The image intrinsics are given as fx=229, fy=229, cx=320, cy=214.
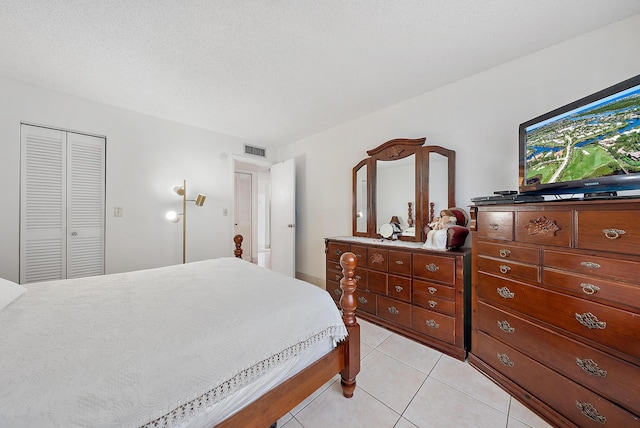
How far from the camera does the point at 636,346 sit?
3.22 ft

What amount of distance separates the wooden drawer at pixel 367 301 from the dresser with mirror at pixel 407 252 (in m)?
0.01

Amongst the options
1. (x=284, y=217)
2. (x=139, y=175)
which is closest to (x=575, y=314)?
(x=284, y=217)

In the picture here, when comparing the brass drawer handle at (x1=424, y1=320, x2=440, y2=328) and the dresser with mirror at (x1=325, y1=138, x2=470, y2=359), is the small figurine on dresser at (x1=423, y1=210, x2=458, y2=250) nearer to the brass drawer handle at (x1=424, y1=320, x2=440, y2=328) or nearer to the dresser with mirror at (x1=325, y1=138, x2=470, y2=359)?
the dresser with mirror at (x1=325, y1=138, x2=470, y2=359)

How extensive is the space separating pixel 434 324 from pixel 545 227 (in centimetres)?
113

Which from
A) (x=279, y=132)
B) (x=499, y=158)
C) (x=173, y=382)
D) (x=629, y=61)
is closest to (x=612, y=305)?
(x=499, y=158)

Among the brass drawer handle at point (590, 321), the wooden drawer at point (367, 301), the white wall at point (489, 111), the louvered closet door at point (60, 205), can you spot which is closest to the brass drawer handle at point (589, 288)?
the brass drawer handle at point (590, 321)

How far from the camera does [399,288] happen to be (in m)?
2.18

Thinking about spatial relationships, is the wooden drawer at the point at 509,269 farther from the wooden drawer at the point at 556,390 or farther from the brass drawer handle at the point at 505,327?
the wooden drawer at the point at 556,390

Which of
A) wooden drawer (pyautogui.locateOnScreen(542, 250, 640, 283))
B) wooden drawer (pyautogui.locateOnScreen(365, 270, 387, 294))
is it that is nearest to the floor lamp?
wooden drawer (pyautogui.locateOnScreen(365, 270, 387, 294))

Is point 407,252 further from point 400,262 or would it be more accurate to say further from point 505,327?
point 505,327

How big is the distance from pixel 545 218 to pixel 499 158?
0.91 meters

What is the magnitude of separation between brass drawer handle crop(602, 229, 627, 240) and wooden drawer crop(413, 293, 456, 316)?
1031 mm

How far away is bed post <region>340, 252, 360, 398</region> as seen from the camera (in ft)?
4.76

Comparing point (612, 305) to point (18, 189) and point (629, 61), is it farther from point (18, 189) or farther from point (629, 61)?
point (18, 189)
